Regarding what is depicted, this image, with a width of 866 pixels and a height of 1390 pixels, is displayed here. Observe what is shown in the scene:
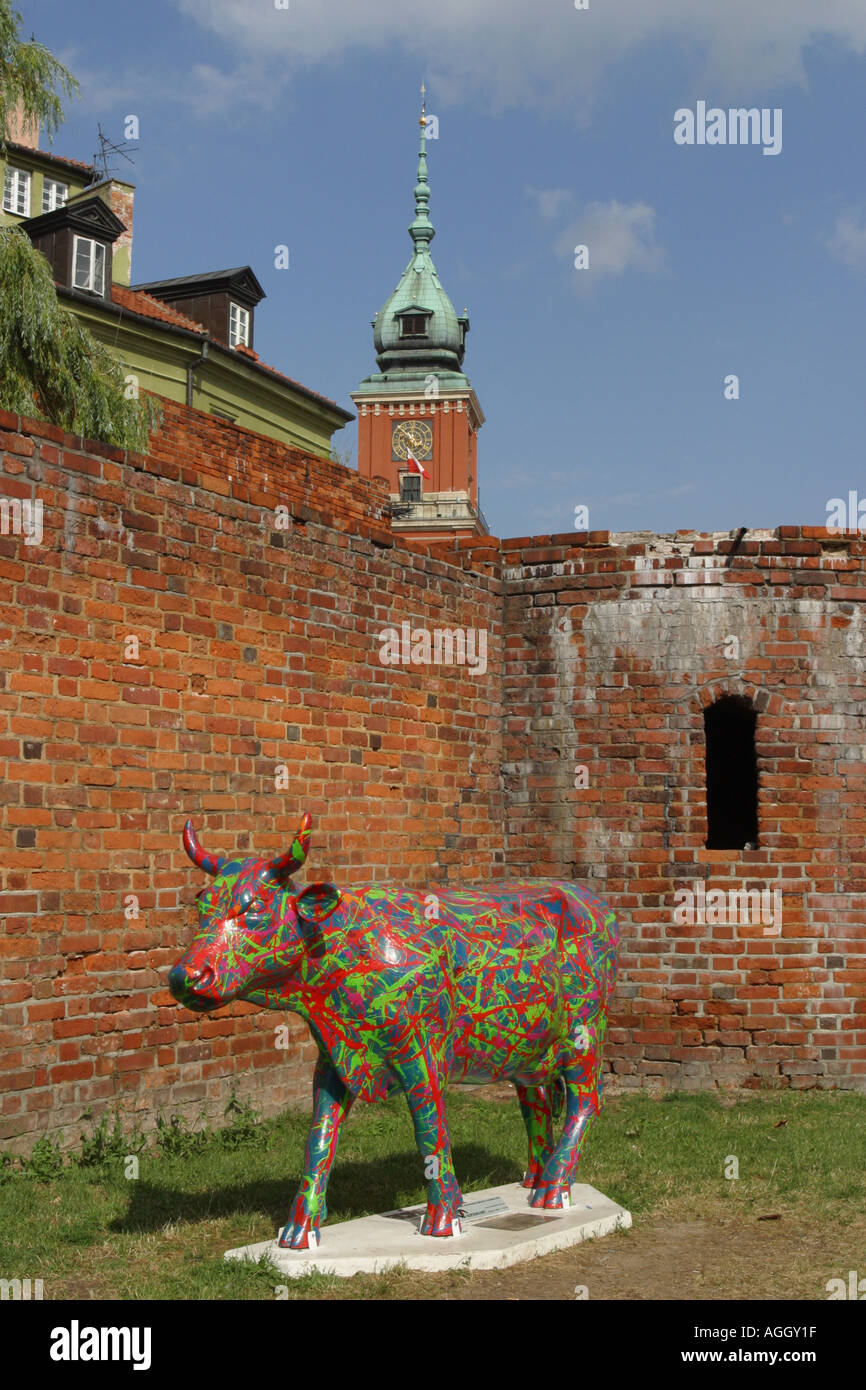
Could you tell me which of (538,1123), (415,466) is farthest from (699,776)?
(415,466)

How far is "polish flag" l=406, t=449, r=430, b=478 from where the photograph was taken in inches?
2527

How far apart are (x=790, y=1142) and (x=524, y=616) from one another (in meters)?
4.69

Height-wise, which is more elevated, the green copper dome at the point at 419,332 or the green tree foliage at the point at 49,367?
the green copper dome at the point at 419,332

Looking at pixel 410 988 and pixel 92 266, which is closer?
pixel 410 988

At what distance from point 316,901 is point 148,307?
2118cm

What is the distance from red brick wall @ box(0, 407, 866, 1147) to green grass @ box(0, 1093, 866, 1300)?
54 cm

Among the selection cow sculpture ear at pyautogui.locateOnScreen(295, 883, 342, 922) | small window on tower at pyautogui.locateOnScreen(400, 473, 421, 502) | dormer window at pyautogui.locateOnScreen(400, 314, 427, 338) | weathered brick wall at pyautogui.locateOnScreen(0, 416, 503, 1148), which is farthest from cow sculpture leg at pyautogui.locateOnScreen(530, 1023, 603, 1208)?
dormer window at pyautogui.locateOnScreen(400, 314, 427, 338)

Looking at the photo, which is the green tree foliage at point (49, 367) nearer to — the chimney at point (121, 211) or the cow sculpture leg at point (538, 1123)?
the cow sculpture leg at point (538, 1123)

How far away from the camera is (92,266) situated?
73.0 feet

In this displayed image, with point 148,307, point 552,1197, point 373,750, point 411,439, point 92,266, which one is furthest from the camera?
point 411,439

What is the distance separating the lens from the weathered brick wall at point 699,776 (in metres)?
10.4

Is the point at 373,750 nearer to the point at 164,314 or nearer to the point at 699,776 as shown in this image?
the point at 699,776

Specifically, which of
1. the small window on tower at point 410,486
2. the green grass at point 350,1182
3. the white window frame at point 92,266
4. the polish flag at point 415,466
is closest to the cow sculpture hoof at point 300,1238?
the green grass at point 350,1182

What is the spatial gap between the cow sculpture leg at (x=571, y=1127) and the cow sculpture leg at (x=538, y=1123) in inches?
2.9
